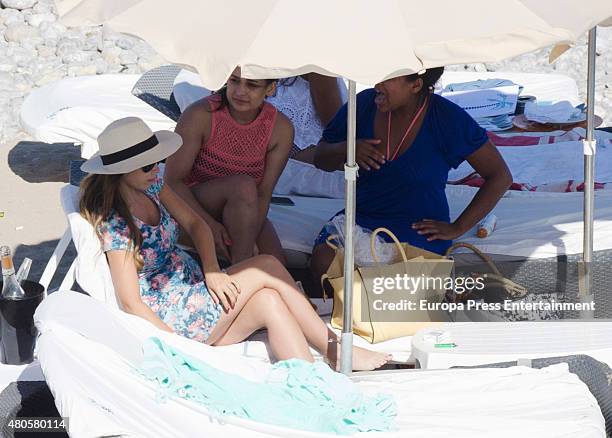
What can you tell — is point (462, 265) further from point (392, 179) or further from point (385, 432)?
point (385, 432)

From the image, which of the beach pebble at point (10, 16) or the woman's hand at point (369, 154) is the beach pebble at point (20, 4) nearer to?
the beach pebble at point (10, 16)

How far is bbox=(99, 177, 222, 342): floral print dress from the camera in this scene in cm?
390

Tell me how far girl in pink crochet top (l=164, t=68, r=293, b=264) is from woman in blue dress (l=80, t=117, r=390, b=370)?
324 mm

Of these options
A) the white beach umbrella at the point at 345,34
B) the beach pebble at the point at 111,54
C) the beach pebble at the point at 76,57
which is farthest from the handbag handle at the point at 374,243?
the beach pebble at the point at 76,57

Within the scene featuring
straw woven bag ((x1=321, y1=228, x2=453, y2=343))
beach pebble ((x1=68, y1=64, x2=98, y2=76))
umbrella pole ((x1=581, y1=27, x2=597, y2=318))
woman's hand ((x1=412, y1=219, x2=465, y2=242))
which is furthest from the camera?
beach pebble ((x1=68, y1=64, x2=98, y2=76))

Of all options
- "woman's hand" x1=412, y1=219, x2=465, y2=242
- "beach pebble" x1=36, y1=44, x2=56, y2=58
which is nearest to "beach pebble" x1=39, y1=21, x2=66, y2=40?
"beach pebble" x1=36, y1=44, x2=56, y2=58

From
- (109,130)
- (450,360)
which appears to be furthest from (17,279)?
(450,360)

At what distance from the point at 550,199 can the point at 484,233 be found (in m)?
0.71

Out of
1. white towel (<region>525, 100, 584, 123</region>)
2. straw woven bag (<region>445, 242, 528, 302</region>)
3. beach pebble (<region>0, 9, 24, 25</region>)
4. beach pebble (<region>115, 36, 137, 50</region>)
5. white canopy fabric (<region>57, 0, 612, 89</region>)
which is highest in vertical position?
white canopy fabric (<region>57, 0, 612, 89</region>)

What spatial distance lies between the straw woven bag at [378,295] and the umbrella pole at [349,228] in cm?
44

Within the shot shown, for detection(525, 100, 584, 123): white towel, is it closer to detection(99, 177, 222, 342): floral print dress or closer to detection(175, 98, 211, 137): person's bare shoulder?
detection(175, 98, 211, 137): person's bare shoulder

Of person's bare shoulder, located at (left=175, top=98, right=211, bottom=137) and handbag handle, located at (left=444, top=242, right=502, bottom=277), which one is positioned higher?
person's bare shoulder, located at (left=175, top=98, right=211, bottom=137)

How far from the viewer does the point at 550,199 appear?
17.3 feet

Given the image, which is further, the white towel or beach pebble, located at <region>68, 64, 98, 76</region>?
beach pebble, located at <region>68, 64, 98, 76</region>
